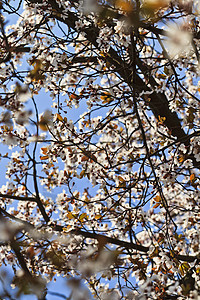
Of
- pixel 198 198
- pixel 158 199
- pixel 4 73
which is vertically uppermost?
pixel 4 73

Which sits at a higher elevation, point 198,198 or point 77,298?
point 198,198

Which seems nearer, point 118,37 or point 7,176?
point 118,37

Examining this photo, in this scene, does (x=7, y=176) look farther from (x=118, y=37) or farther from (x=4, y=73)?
(x=118, y=37)

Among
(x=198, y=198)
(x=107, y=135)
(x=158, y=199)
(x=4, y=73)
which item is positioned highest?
(x=107, y=135)

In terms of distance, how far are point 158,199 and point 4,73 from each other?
2160 millimetres

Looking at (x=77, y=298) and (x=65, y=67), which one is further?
(x=65, y=67)

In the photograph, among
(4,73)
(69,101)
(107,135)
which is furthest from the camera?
(107,135)

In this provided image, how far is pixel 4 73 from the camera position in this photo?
3.51 metres

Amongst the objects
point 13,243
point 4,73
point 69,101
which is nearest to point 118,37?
point 69,101

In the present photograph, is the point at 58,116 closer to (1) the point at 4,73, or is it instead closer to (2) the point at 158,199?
(1) the point at 4,73

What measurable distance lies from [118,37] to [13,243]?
9.20 feet

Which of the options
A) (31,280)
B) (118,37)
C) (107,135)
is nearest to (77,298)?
(31,280)

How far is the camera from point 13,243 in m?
0.98

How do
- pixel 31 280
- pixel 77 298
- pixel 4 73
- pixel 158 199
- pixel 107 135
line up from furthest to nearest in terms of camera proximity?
pixel 107 135, pixel 4 73, pixel 158 199, pixel 77 298, pixel 31 280
